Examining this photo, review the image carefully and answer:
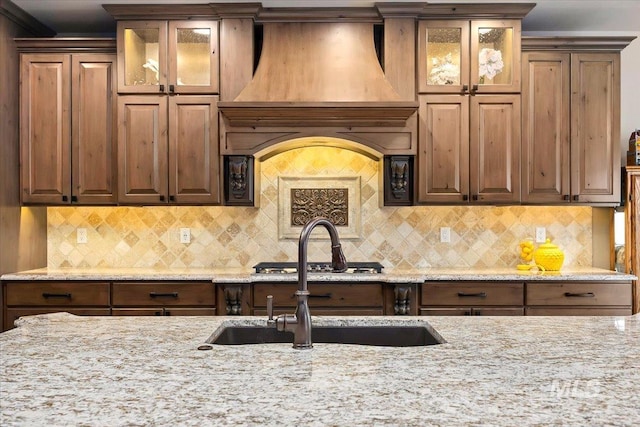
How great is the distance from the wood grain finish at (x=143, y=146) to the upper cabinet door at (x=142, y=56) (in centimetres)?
8

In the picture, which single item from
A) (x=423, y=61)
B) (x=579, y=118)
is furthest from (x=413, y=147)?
(x=579, y=118)

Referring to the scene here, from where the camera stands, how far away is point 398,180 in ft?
12.0

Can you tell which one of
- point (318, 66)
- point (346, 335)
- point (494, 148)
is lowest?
point (346, 335)

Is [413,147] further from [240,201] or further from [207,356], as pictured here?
[207,356]

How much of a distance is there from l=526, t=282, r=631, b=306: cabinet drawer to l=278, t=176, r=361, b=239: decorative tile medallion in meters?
1.31

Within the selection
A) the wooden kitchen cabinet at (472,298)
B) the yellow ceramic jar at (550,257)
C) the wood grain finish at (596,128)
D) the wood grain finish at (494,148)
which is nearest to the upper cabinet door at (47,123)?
the wooden kitchen cabinet at (472,298)

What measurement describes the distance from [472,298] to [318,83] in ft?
5.68

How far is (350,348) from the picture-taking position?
148cm

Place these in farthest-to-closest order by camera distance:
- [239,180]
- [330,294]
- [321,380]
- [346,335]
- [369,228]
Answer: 1. [369,228]
2. [239,180]
3. [330,294]
4. [346,335]
5. [321,380]

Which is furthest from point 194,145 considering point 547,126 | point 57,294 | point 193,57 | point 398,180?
point 547,126

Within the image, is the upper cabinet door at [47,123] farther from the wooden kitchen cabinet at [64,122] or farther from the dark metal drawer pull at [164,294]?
the dark metal drawer pull at [164,294]

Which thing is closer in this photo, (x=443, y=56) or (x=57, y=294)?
(x=57, y=294)

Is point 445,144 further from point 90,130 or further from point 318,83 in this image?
point 90,130

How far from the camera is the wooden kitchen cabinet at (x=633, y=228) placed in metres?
3.60
